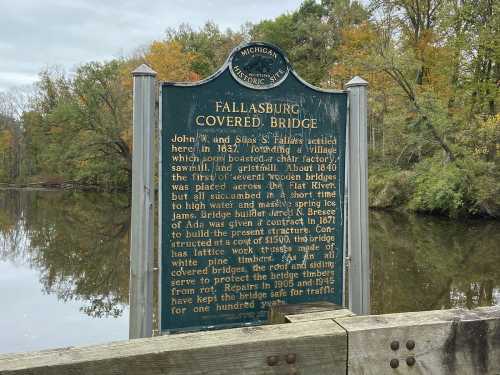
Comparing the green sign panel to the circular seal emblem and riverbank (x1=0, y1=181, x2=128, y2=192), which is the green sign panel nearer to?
the circular seal emblem

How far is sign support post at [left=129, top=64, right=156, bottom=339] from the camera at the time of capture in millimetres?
4562

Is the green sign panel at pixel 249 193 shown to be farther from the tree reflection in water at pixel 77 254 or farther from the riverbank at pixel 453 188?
the riverbank at pixel 453 188

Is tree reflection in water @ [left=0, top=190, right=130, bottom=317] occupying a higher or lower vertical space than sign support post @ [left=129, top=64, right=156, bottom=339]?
lower

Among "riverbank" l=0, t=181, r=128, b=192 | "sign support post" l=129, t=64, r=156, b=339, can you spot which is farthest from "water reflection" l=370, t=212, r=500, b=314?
"riverbank" l=0, t=181, r=128, b=192

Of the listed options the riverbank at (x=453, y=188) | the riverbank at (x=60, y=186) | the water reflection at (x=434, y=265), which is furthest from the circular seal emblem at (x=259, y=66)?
the riverbank at (x=60, y=186)

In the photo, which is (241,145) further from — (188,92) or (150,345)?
(150,345)

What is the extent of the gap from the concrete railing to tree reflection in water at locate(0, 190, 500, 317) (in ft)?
20.3

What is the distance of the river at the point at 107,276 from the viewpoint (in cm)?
917

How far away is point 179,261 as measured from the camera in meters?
4.65

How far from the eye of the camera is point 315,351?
299cm

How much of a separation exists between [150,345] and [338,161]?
10.3ft

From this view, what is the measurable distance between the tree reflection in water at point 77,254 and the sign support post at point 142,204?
5.79m

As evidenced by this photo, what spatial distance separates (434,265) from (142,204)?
11.3 meters

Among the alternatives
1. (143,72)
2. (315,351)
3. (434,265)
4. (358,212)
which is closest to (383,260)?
(434,265)
